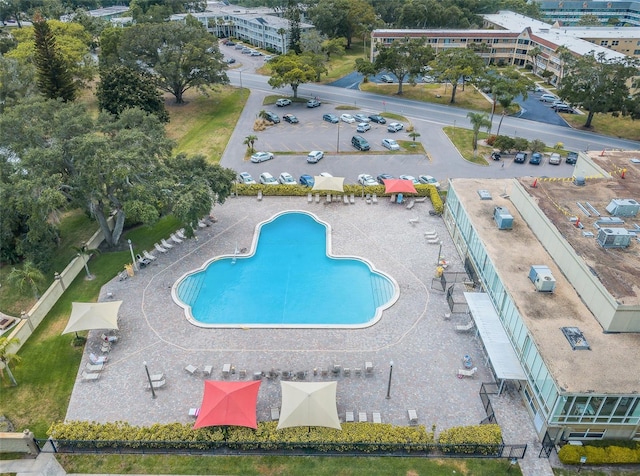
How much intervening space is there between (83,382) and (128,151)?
1878cm

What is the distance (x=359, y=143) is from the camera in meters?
64.2

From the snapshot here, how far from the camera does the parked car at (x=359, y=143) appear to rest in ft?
209

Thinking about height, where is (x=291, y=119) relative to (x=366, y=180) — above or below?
→ above

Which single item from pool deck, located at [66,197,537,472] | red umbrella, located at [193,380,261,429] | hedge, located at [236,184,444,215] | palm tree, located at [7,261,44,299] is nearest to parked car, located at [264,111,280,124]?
hedge, located at [236,184,444,215]

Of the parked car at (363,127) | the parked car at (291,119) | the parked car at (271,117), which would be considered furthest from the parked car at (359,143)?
the parked car at (271,117)

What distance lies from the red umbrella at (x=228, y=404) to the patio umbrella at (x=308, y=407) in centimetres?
179

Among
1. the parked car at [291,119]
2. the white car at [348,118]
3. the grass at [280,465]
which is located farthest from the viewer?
the parked car at [291,119]

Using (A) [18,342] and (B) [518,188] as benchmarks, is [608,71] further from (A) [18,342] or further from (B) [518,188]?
(A) [18,342]

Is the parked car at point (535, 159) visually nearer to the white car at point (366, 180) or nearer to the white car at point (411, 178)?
the white car at point (411, 178)

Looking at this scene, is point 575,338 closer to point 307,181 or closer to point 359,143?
point 307,181

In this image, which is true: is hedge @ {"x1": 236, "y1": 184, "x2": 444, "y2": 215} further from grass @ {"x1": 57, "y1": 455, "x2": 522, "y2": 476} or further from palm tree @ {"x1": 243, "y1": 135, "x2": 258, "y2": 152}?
grass @ {"x1": 57, "y1": 455, "x2": 522, "y2": 476}

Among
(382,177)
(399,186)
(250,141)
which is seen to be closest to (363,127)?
(382,177)

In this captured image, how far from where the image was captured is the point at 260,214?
157 feet

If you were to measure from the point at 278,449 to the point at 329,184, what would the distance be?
97.4 ft
